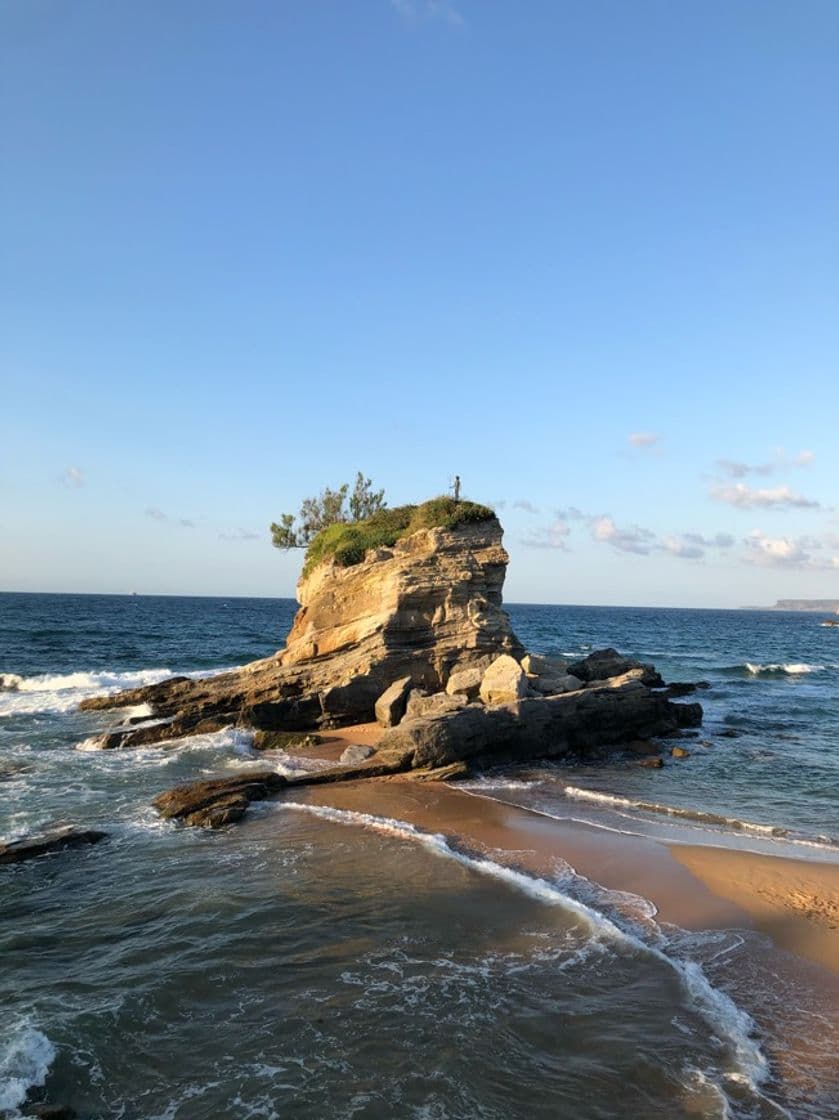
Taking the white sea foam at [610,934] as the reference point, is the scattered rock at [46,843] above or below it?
below

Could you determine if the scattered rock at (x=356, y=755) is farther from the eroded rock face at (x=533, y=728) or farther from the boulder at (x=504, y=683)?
the boulder at (x=504, y=683)

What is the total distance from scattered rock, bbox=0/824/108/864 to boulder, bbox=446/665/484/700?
12.8 m

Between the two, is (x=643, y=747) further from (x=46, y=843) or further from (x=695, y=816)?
(x=46, y=843)

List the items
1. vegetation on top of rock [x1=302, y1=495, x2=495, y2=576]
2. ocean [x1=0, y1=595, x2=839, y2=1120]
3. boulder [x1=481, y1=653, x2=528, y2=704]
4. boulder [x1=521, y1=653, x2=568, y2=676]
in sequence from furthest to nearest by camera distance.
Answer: vegetation on top of rock [x1=302, y1=495, x2=495, y2=576]
boulder [x1=521, y1=653, x2=568, y2=676]
boulder [x1=481, y1=653, x2=528, y2=704]
ocean [x1=0, y1=595, x2=839, y2=1120]

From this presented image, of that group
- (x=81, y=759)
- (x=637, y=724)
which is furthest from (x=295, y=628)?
(x=637, y=724)

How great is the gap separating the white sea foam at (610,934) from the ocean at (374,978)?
0.04 metres

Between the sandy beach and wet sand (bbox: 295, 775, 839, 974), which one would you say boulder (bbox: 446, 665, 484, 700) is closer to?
the sandy beach

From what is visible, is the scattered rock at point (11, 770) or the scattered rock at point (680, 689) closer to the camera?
the scattered rock at point (11, 770)

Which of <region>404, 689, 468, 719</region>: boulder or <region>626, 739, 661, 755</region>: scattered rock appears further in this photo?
<region>626, 739, 661, 755</region>: scattered rock

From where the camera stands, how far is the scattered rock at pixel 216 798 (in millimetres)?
16531

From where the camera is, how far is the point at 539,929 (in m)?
11.3

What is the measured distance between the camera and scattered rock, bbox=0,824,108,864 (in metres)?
14.0

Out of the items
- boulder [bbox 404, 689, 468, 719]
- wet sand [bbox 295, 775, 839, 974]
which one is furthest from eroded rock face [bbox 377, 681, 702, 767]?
wet sand [bbox 295, 775, 839, 974]

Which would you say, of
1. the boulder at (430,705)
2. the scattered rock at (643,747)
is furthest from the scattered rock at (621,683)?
the boulder at (430,705)
